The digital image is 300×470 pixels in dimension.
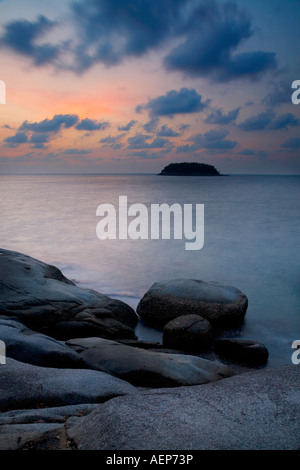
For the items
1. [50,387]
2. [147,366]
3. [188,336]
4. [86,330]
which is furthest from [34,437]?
[188,336]

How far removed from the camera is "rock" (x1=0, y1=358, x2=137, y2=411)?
2.86 meters

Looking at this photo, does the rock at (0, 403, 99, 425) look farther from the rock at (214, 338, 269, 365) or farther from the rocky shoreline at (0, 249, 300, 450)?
the rock at (214, 338, 269, 365)

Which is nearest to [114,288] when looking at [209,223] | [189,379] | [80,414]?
[189,379]

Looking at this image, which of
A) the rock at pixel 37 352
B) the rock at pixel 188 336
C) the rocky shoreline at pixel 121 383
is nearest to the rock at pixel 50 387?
the rocky shoreline at pixel 121 383

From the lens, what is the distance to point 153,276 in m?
9.70

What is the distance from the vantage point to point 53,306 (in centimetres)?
567

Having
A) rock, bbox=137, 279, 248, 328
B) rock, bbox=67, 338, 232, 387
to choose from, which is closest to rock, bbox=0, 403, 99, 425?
rock, bbox=67, 338, 232, 387

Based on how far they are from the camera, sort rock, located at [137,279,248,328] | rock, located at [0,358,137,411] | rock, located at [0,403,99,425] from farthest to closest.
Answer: rock, located at [137,279,248,328]
rock, located at [0,358,137,411]
rock, located at [0,403,99,425]

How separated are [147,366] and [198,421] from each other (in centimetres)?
172

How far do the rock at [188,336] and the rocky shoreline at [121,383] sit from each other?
0.02 meters

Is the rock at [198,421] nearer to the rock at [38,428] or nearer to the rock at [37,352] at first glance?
the rock at [38,428]

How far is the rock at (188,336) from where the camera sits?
5512 millimetres

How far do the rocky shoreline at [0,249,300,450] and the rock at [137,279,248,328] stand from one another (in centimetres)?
5
